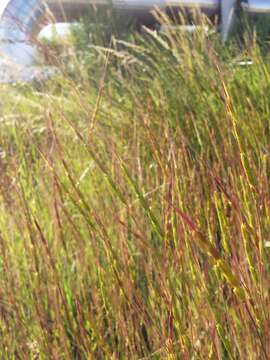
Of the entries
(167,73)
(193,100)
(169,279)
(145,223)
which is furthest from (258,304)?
(167,73)

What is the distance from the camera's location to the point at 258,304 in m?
1.05

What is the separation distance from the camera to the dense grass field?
1064 millimetres

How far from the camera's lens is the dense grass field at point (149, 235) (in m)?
1.06

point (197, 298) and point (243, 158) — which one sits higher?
point (243, 158)

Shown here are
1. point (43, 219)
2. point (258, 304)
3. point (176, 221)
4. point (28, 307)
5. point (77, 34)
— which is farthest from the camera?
point (77, 34)

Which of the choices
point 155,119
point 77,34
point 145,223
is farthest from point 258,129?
point 77,34

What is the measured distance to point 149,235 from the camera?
1.75 meters

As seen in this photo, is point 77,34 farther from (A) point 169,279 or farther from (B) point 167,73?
(A) point 169,279

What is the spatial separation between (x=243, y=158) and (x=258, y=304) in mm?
264

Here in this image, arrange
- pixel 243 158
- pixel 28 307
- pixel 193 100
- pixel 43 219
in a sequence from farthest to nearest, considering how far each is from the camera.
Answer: pixel 193 100 → pixel 43 219 → pixel 28 307 → pixel 243 158

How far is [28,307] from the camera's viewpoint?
166 cm

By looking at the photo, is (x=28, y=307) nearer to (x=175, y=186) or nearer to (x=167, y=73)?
(x=175, y=186)

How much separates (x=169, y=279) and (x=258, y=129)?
4.28 feet

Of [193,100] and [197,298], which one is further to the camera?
[193,100]
